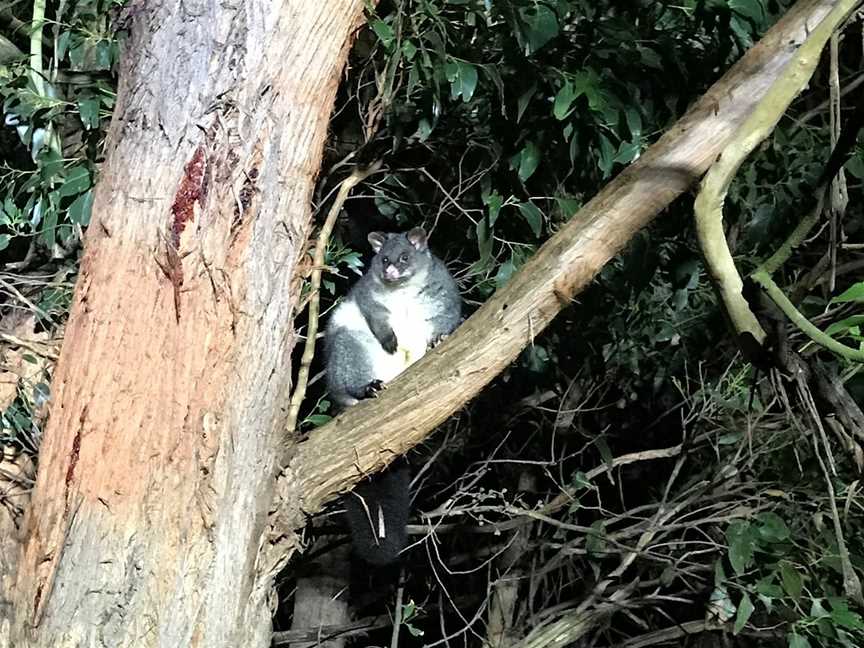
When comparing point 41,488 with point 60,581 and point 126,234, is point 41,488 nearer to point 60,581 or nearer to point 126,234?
point 60,581

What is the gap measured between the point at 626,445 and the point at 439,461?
0.95 m

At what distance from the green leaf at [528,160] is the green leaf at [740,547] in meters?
1.33

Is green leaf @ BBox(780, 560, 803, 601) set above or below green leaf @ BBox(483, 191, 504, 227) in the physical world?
below

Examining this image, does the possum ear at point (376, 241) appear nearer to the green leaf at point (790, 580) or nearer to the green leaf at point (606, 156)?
the green leaf at point (606, 156)

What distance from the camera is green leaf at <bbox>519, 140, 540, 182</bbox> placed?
331cm

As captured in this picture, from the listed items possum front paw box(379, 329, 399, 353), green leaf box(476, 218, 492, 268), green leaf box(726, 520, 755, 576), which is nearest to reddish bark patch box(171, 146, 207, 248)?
green leaf box(476, 218, 492, 268)

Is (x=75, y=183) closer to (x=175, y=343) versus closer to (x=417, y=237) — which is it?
(x=175, y=343)

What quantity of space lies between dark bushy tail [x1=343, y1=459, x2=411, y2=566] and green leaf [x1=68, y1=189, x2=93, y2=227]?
1.19 meters

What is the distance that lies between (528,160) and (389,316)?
1336mm

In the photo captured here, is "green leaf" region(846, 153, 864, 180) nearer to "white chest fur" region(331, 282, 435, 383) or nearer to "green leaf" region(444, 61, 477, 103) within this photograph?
"green leaf" region(444, 61, 477, 103)

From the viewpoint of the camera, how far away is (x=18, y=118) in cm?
349


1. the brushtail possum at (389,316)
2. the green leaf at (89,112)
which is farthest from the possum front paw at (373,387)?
the green leaf at (89,112)

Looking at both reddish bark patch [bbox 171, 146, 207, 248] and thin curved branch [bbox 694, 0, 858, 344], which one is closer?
thin curved branch [bbox 694, 0, 858, 344]

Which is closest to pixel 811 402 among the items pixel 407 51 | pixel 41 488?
pixel 41 488
